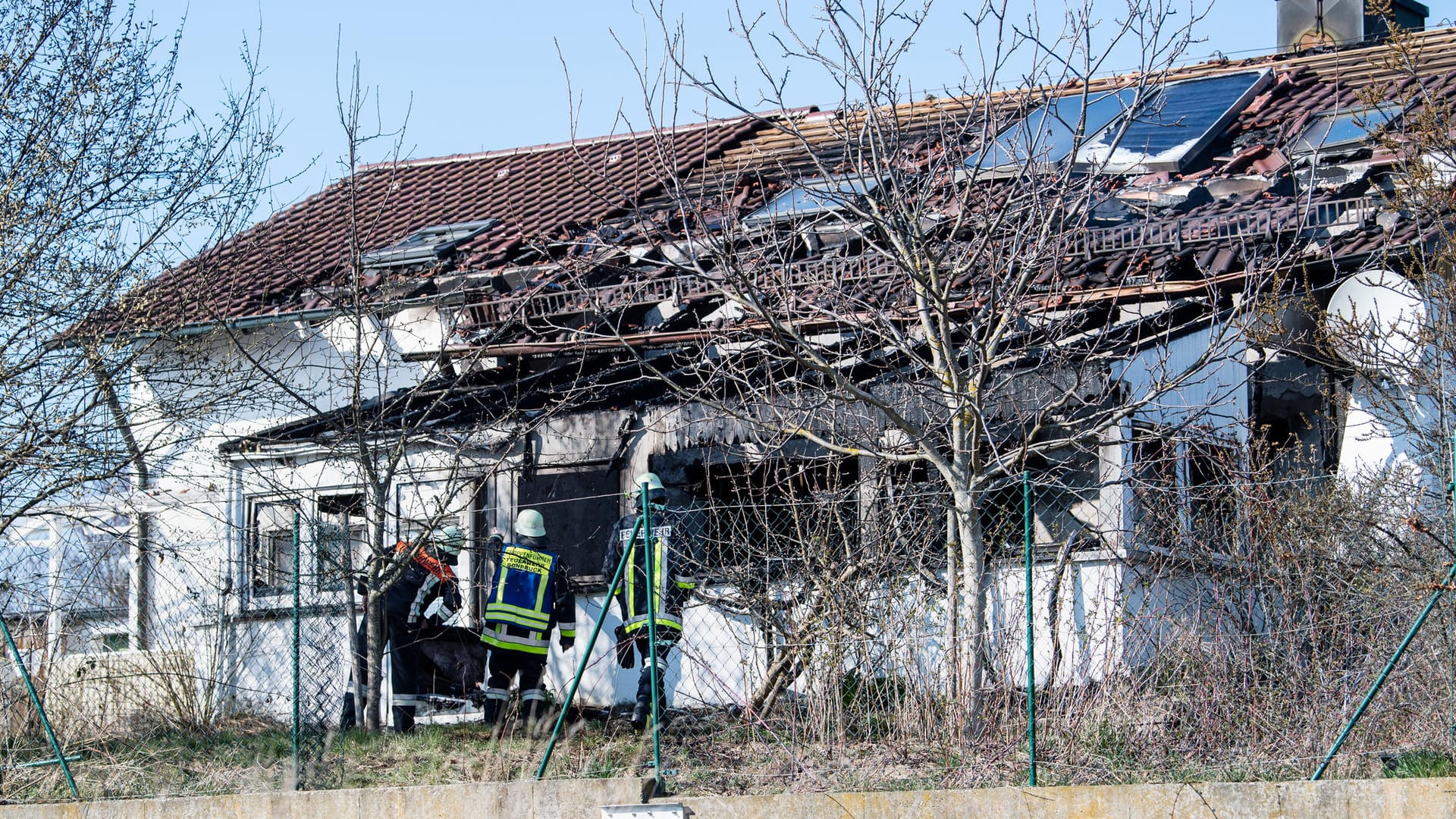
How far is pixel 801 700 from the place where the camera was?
8.25 metres

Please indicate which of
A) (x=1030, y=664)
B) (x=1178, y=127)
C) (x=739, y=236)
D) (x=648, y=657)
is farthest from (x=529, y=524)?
(x=1178, y=127)

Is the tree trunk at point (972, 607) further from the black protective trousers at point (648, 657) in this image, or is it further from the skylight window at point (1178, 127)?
the skylight window at point (1178, 127)

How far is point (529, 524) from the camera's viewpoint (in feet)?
36.4

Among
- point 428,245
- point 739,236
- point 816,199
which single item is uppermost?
point 428,245

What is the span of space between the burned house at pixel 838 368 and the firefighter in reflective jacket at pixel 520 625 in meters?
0.71

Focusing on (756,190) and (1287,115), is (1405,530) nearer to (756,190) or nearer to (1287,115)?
(1287,115)

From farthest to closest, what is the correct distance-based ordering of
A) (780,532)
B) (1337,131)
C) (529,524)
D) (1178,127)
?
1. (1178,127)
2. (1337,131)
3. (529,524)
4. (780,532)

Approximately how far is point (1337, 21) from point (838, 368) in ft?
43.7

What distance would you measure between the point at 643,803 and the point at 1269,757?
3027 mm

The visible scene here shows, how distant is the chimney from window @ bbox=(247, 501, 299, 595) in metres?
13.1

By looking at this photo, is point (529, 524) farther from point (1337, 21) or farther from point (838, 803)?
point (1337, 21)

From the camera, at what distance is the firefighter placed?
1037 cm

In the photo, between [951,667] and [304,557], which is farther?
[304,557]

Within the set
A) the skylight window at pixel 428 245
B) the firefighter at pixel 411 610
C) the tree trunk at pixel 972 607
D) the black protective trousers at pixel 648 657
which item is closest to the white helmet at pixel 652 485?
the black protective trousers at pixel 648 657
